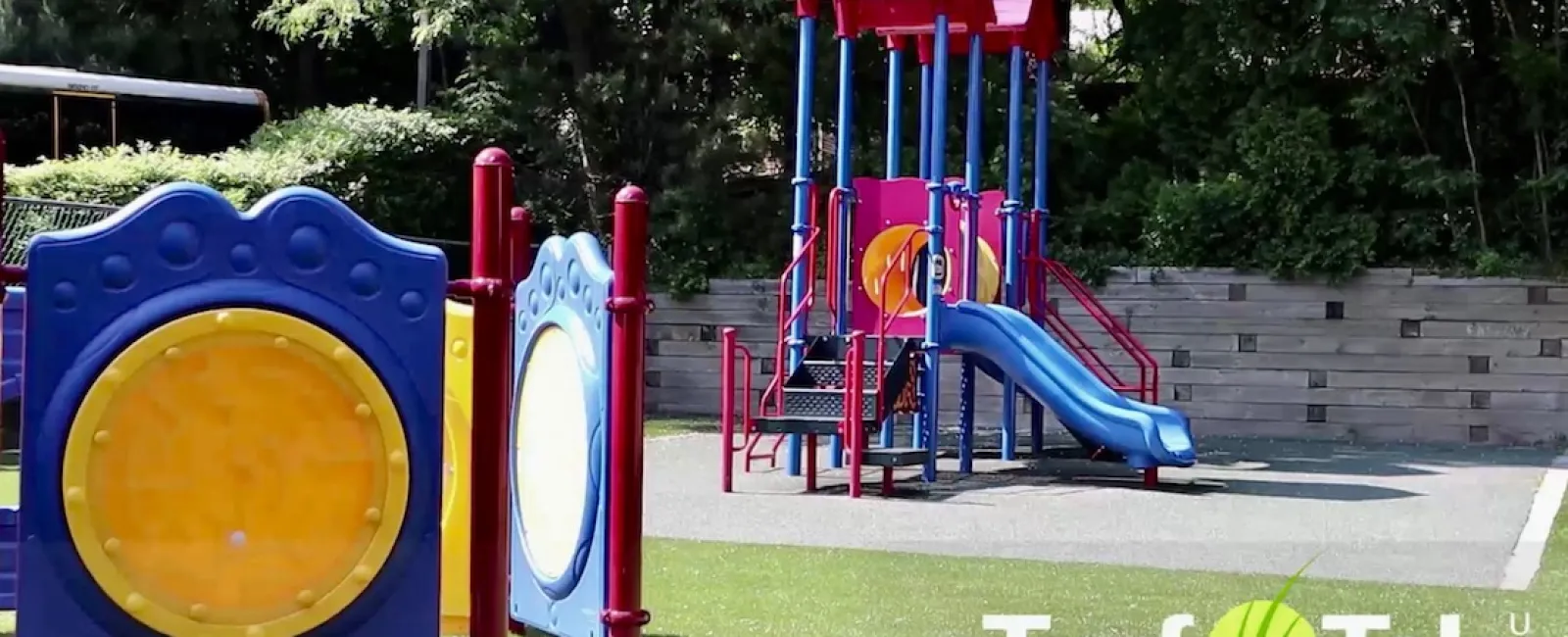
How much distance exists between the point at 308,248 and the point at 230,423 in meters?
0.38

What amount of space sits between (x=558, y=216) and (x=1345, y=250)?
22.5 feet

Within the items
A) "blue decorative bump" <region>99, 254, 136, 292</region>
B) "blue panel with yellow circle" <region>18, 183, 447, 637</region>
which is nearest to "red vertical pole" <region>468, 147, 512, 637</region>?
"blue panel with yellow circle" <region>18, 183, 447, 637</region>

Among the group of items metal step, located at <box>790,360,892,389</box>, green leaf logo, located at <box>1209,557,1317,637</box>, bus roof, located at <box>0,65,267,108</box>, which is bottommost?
metal step, located at <box>790,360,892,389</box>

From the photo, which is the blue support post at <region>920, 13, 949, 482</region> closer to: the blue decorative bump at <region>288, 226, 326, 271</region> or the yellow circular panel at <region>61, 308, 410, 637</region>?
the yellow circular panel at <region>61, 308, 410, 637</region>

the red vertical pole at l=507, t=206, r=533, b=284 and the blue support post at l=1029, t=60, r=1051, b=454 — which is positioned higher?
the blue support post at l=1029, t=60, r=1051, b=454

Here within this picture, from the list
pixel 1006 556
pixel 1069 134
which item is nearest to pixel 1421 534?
pixel 1006 556

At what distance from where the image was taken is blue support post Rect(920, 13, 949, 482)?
9.33 metres

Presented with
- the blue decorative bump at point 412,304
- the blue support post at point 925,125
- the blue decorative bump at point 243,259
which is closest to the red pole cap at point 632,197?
the blue decorative bump at point 412,304

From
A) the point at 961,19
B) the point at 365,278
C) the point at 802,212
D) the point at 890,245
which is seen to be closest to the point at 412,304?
the point at 365,278

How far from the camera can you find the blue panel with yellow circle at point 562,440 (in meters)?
4.14

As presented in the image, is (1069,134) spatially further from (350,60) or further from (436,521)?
(436,521)

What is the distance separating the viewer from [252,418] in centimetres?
341

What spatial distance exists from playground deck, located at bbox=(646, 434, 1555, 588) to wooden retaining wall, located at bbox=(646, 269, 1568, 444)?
1.54 meters

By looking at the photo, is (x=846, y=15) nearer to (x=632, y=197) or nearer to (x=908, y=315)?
(x=908, y=315)
